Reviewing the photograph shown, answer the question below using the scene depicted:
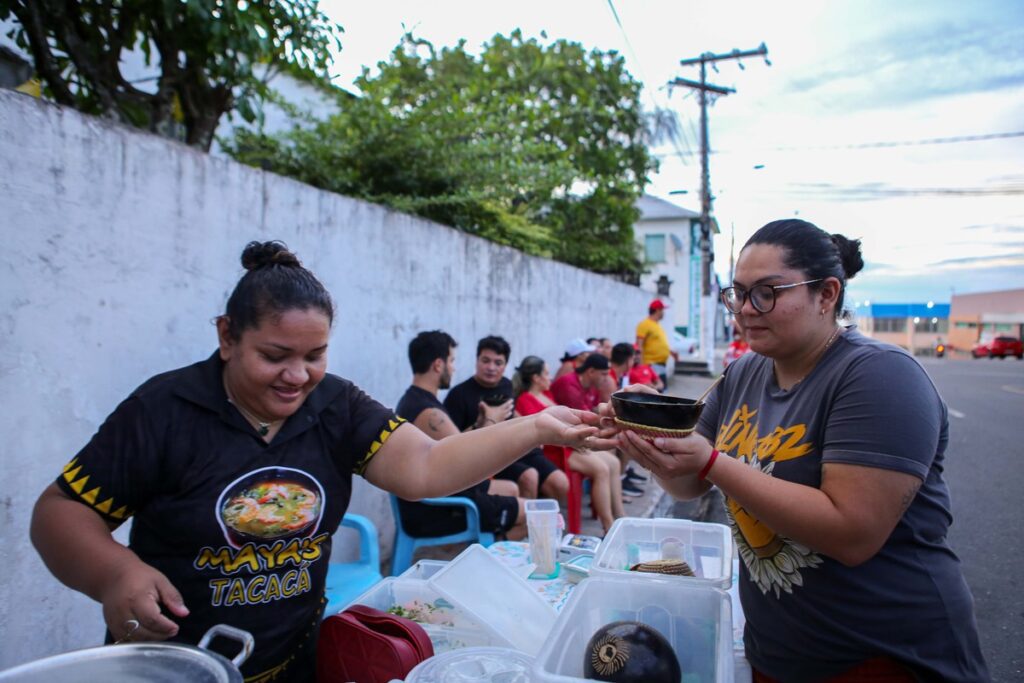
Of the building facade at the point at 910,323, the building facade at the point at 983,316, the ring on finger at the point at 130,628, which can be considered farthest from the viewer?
the building facade at the point at 910,323

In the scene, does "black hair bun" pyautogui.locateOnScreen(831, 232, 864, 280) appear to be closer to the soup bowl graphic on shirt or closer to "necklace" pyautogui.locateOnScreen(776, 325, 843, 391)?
"necklace" pyautogui.locateOnScreen(776, 325, 843, 391)

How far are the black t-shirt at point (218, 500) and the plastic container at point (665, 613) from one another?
2.52 ft

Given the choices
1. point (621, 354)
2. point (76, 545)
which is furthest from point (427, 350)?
point (621, 354)

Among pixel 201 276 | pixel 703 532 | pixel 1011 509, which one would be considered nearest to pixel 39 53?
pixel 201 276

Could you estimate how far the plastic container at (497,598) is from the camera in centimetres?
212

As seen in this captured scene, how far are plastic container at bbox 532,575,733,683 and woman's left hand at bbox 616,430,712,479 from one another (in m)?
0.45

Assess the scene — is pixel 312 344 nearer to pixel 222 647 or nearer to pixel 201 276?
pixel 222 647

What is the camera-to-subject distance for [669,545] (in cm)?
252

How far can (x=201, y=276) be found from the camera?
3.10 metres

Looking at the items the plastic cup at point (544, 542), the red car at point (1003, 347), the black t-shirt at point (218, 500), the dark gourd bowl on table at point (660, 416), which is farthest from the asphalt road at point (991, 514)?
the red car at point (1003, 347)

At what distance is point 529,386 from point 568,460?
0.78m

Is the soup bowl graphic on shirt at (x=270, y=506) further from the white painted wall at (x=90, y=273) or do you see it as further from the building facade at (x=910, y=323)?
the building facade at (x=910, y=323)

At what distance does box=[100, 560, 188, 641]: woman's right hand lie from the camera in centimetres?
140

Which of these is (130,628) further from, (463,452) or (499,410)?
(499,410)
